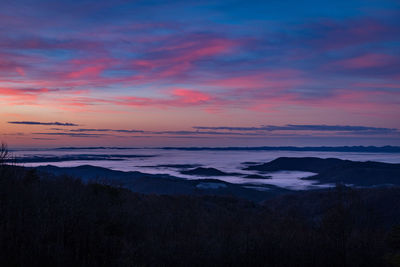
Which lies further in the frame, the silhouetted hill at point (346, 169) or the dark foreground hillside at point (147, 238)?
the silhouetted hill at point (346, 169)

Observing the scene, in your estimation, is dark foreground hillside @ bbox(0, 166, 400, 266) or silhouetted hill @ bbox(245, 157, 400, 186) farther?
silhouetted hill @ bbox(245, 157, 400, 186)

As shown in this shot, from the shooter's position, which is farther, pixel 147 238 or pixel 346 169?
pixel 346 169

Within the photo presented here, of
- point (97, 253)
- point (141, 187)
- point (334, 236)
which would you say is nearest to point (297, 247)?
point (334, 236)

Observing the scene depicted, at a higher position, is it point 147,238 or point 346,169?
point 147,238

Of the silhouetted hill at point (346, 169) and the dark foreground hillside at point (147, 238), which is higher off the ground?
the dark foreground hillside at point (147, 238)

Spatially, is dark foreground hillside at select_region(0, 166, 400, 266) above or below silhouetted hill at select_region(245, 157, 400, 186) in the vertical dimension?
above

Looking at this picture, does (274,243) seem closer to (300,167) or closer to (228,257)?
(228,257)

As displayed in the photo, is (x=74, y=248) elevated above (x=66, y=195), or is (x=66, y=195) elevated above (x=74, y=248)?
(x=66, y=195)

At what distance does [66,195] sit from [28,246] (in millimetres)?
2812

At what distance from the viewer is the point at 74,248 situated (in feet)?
25.9

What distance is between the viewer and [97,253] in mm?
7723

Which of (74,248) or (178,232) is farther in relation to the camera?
(178,232)

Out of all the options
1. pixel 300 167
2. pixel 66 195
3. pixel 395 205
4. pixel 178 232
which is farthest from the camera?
pixel 300 167

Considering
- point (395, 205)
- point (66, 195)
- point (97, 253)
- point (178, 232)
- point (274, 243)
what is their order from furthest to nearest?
1. point (395, 205)
2. point (178, 232)
3. point (66, 195)
4. point (274, 243)
5. point (97, 253)
